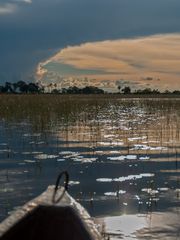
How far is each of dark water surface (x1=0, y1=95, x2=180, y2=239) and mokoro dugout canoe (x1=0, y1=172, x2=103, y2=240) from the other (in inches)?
88.7

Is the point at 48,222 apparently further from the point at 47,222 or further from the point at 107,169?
the point at 107,169

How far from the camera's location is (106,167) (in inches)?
548

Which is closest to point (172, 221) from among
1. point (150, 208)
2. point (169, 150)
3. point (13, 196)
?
point (150, 208)

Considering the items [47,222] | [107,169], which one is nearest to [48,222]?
[47,222]

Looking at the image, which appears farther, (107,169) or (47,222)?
(107,169)

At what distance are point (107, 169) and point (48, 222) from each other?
7.53 meters

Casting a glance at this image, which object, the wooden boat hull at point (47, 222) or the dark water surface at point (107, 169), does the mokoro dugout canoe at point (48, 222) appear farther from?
the dark water surface at point (107, 169)

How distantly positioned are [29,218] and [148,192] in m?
5.16

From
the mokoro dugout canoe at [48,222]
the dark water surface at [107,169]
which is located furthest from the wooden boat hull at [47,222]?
the dark water surface at [107,169]

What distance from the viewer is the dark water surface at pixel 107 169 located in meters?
9.31

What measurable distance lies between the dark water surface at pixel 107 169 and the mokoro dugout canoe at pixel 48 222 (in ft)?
7.40

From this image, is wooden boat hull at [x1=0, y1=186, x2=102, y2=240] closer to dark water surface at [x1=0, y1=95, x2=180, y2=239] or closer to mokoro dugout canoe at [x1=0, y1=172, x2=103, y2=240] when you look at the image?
mokoro dugout canoe at [x1=0, y1=172, x2=103, y2=240]

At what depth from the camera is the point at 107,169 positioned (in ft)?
44.7

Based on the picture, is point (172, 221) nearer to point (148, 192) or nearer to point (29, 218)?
point (148, 192)
